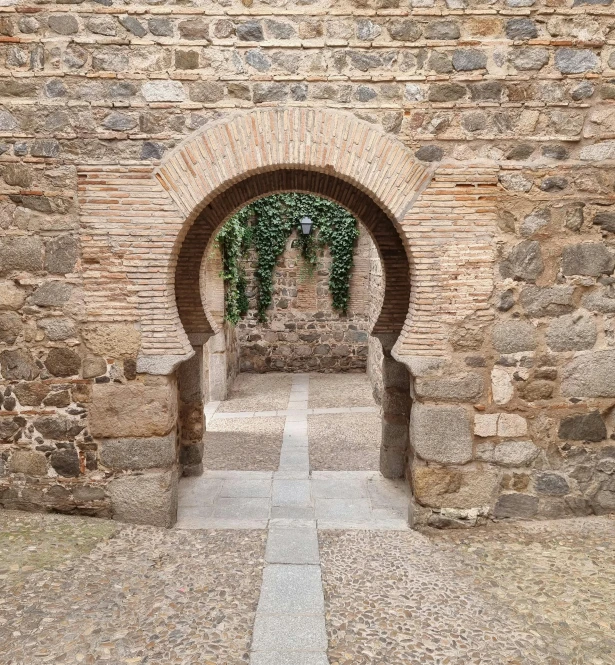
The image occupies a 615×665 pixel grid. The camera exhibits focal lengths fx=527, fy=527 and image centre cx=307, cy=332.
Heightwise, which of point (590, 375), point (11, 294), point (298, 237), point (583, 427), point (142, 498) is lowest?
point (142, 498)

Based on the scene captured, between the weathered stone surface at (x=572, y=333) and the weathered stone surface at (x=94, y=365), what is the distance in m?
3.44

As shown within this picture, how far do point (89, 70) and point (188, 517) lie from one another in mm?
3605

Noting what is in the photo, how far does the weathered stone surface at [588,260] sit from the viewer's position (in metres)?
4.01

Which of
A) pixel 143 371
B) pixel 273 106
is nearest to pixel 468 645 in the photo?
pixel 143 371

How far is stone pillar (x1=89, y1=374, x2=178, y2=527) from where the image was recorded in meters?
4.08

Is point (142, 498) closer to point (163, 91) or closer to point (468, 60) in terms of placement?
point (163, 91)

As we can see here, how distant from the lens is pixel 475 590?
11.3 ft

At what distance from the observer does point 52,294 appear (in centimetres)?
400

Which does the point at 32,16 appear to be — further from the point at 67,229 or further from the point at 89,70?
the point at 67,229

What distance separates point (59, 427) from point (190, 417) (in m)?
1.69

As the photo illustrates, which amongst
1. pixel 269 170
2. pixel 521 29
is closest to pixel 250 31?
pixel 269 170

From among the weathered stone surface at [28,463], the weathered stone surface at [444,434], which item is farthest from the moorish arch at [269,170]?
the weathered stone surface at [28,463]

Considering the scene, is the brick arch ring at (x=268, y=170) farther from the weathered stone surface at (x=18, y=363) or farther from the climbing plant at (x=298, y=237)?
the climbing plant at (x=298, y=237)

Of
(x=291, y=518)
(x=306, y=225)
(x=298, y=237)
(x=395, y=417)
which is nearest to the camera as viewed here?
(x=291, y=518)
